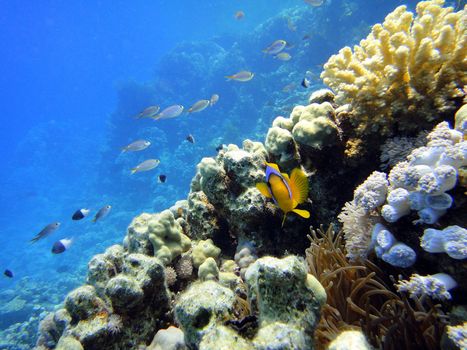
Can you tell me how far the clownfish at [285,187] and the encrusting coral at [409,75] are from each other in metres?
0.96

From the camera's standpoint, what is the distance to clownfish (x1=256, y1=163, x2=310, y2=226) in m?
2.35

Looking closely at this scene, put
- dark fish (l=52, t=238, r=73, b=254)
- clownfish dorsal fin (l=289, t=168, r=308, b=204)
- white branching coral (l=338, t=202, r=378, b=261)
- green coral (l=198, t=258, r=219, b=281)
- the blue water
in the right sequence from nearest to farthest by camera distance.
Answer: white branching coral (l=338, t=202, r=378, b=261) → clownfish dorsal fin (l=289, t=168, r=308, b=204) → green coral (l=198, t=258, r=219, b=281) → dark fish (l=52, t=238, r=73, b=254) → the blue water

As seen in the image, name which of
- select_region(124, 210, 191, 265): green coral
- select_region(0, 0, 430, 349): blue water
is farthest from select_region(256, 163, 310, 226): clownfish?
select_region(0, 0, 430, 349): blue water

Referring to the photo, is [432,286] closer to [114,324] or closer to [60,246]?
[114,324]

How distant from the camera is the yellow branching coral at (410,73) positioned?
8.36ft

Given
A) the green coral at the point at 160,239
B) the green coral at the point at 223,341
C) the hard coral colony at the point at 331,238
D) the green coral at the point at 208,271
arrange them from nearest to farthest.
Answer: the green coral at the point at 223,341
the hard coral colony at the point at 331,238
the green coral at the point at 208,271
the green coral at the point at 160,239

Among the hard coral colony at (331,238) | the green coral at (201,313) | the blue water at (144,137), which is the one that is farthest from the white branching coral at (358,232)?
the blue water at (144,137)

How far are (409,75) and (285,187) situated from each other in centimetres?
161

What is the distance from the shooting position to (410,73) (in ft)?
8.73

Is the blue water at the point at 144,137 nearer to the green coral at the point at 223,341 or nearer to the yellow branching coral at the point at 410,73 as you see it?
the yellow branching coral at the point at 410,73

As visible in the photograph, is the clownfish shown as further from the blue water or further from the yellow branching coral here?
the blue water

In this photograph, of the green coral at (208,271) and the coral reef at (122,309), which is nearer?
the coral reef at (122,309)

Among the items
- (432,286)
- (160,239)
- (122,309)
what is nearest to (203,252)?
(160,239)

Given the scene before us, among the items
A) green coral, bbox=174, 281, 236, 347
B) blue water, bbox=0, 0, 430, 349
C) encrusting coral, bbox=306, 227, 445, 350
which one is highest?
blue water, bbox=0, 0, 430, 349
